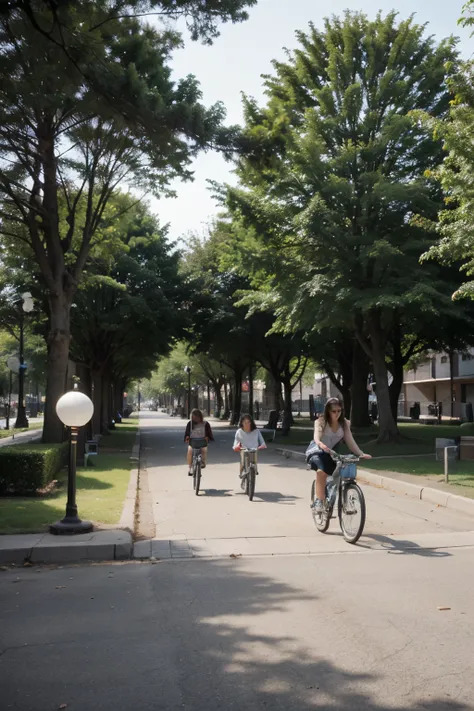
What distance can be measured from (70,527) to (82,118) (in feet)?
31.4

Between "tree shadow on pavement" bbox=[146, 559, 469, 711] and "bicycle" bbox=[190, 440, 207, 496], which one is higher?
"bicycle" bbox=[190, 440, 207, 496]

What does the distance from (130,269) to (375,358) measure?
1226cm

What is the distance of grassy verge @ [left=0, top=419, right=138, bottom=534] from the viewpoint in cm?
922

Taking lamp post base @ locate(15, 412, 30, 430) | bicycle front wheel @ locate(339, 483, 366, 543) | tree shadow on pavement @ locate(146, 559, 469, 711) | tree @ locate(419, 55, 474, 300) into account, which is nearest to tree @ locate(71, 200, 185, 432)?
lamp post base @ locate(15, 412, 30, 430)

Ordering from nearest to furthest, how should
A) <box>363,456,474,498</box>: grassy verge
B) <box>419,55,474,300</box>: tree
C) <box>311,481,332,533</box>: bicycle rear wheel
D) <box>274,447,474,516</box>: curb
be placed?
1. <box>311,481,332,533</box>: bicycle rear wheel
2. <box>274,447,474,516</box>: curb
3. <box>419,55,474,300</box>: tree
4. <box>363,456,474,498</box>: grassy verge

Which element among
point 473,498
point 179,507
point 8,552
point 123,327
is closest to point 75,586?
point 8,552

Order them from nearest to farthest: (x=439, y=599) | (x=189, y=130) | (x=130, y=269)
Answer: (x=439, y=599) < (x=189, y=130) < (x=130, y=269)

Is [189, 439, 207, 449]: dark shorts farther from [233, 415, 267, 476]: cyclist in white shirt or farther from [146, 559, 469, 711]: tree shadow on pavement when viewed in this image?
[146, 559, 469, 711]: tree shadow on pavement

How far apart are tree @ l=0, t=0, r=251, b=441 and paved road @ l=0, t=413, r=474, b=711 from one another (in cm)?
638

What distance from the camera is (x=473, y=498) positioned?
10.8m

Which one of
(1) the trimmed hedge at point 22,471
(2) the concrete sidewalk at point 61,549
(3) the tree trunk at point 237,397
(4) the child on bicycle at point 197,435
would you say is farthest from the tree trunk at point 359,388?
(2) the concrete sidewalk at point 61,549

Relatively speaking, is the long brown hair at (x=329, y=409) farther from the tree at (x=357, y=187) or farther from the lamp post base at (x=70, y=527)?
the tree at (x=357, y=187)

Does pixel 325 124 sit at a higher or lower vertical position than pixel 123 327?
higher

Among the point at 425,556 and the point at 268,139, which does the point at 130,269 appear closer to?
the point at 268,139
